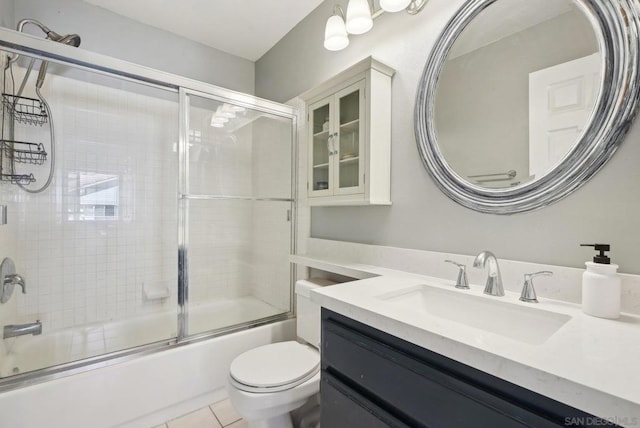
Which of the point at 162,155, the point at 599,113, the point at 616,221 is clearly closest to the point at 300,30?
the point at 162,155

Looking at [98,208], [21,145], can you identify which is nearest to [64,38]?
[21,145]

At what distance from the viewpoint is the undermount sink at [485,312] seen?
820mm

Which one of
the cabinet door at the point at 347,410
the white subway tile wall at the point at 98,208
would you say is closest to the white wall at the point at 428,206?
the cabinet door at the point at 347,410

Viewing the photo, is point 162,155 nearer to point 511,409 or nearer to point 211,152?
point 211,152

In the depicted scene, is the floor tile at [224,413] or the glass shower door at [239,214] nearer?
the floor tile at [224,413]

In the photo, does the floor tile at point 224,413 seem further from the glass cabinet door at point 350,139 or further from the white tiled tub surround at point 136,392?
the glass cabinet door at point 350,139

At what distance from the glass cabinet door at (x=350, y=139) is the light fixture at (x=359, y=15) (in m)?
0.26

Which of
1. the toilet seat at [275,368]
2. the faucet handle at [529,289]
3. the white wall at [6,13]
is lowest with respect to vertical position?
the toilet seat at [275,368]

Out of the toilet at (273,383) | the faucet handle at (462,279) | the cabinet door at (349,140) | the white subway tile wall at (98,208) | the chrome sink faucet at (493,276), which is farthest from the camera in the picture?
the white subway tile wall at (98,208)

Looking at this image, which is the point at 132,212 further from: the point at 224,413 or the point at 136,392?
the point at 224,413

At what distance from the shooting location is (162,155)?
2.26 meters

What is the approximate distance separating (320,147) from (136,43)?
1.66 meters

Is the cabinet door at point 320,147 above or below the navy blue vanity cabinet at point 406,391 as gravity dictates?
above

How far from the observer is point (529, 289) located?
36.1 inches
